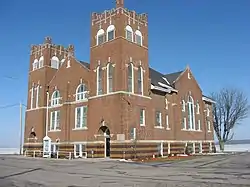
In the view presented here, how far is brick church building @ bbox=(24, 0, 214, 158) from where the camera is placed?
31891 mm

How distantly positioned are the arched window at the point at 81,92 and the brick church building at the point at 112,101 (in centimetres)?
3

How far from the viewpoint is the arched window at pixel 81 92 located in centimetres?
3706

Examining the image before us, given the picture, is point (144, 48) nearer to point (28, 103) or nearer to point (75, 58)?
point (75, 58)

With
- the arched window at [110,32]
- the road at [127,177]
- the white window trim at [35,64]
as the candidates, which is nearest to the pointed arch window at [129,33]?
the arched window at [110,32]

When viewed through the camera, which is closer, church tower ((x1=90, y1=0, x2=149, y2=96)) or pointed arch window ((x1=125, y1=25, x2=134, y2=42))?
church tower ((x1=90, y1=0, x2=149, y2=96))

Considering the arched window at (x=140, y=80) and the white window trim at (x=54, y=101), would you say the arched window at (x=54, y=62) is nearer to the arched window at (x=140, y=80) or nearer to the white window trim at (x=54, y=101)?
the white window trim at (x=54, y=101)

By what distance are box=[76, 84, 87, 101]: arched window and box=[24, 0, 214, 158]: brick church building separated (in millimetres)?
25

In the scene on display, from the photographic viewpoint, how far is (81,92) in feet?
123

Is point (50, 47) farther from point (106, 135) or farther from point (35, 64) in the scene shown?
point (106, 135)

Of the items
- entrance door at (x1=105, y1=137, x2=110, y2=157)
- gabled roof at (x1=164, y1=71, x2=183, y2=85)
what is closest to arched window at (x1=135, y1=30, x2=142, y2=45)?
gabled roof at (x1=164, y1=71, x2=183, y2=85)

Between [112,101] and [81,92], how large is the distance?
23.6ft

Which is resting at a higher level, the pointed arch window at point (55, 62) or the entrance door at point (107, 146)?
the pointed arch window at point (55, 62)

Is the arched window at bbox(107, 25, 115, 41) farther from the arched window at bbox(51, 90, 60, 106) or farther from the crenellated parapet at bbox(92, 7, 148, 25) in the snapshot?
the arched window at bbox(51, 90, 60, 106)

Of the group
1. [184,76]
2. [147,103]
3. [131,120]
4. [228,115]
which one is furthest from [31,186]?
[228,115]
